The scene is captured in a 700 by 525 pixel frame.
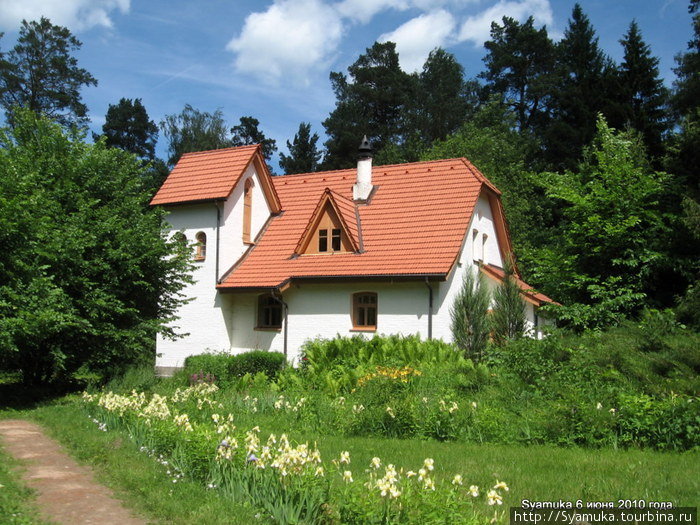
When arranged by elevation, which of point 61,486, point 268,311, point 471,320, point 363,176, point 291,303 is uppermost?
point 363,176

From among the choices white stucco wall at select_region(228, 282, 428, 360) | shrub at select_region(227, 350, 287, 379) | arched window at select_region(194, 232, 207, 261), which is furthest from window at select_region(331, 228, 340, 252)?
arched window at select_region(194, 232, 207, 261)

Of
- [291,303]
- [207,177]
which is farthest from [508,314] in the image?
[207,177]

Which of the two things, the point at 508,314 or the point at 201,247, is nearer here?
the point at 508,314

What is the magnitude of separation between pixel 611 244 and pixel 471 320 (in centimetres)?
577

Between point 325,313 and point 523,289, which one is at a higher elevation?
point 523,289

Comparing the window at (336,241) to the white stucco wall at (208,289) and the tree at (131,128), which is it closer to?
the white stucco wall at (208,289)

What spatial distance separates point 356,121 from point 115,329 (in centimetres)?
4055

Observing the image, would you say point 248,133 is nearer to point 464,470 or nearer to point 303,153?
point 303,153

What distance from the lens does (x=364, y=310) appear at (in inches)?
789

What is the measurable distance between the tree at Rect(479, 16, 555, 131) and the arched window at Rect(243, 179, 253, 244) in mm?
31202

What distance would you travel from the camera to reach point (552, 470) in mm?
7590

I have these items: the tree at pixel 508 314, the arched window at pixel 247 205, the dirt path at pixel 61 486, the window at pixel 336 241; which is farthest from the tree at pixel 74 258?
the tree at pixel 508 314

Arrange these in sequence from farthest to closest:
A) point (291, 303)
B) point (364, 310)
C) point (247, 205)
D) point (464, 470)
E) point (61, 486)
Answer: point (247, 205) < point (291, 303) < point (364, 310) < point (464, 470) < point (61, 486)

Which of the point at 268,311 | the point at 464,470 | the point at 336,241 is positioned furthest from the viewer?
the point at 268,311
